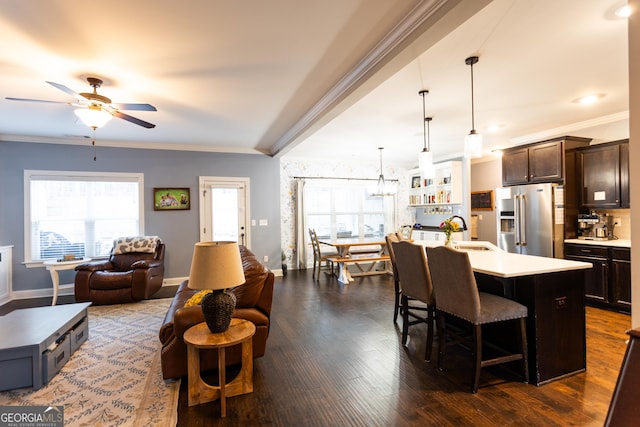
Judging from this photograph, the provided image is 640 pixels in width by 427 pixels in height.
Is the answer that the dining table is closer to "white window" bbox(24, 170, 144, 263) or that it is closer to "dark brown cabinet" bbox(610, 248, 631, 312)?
"dark brown cabinet" bbox(610, 248, 631, 312)

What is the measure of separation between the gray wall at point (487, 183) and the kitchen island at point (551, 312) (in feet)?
14.2

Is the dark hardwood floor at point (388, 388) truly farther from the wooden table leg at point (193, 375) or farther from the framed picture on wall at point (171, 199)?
the framed picture on wall at point (171, 199)

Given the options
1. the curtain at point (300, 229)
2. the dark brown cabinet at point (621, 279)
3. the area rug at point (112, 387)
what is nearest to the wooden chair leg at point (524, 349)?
the area rug at point (112, 387)

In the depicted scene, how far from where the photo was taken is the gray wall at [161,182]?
197 inches

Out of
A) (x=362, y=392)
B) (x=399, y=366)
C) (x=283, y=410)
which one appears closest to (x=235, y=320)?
(x=283, y=410)

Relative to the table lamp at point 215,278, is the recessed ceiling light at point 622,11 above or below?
above

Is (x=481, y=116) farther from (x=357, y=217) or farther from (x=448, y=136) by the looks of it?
(x=357, y=217)

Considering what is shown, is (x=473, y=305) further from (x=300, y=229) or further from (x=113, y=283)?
(x=300, y=229)

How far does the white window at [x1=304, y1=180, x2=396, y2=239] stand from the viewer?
7.38m

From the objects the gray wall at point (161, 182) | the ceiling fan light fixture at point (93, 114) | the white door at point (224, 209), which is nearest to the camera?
the ceiling fan light fixture at point (93, 114)

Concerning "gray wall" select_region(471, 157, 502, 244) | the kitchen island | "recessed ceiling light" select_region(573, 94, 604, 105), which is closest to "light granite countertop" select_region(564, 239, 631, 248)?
"recessed ceiling light" select_region(573, 94, 604, 105)

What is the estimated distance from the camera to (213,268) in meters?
2.05

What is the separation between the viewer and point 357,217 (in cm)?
778

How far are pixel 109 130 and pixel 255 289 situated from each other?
12.9 feet
